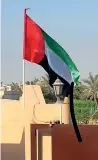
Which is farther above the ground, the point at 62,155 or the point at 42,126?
the point at 42,126

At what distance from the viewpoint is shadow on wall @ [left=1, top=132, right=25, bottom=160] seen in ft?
21.6

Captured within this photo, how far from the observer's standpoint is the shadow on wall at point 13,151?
6586 millimetres

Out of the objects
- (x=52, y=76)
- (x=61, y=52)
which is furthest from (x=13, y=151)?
(x=61, y=52)

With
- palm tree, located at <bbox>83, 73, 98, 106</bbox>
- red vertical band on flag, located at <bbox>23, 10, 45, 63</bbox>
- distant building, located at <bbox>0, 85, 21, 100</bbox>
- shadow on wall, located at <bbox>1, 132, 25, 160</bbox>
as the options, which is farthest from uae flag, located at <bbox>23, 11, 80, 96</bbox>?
palm tree, located at <bbox>83, 73, 98, 106</bbox>

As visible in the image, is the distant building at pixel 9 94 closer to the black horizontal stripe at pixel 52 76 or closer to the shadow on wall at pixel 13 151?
the shadow on wall at pixel 13 151

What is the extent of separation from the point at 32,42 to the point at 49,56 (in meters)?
0.33

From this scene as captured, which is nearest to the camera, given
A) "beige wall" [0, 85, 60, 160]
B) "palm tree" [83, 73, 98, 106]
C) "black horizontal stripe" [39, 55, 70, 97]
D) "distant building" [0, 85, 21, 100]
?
"black horizontal stripe" [39, 55, 70, 97]

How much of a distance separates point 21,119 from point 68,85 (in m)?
1.10

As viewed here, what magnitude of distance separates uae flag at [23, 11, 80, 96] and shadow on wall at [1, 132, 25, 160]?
1.23 m

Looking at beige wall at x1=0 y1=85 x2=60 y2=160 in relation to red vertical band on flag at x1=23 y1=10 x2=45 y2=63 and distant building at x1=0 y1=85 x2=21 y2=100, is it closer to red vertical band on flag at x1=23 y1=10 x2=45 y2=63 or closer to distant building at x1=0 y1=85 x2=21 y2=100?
distant building at x1=0 y1=85 x2=21 y2=100

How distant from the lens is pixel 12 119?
21.9 feet

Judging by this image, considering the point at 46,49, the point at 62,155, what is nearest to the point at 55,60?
the point at 46,49

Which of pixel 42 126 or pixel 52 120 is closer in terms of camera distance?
pixel 42 126

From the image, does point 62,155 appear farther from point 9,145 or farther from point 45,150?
point 9,145
